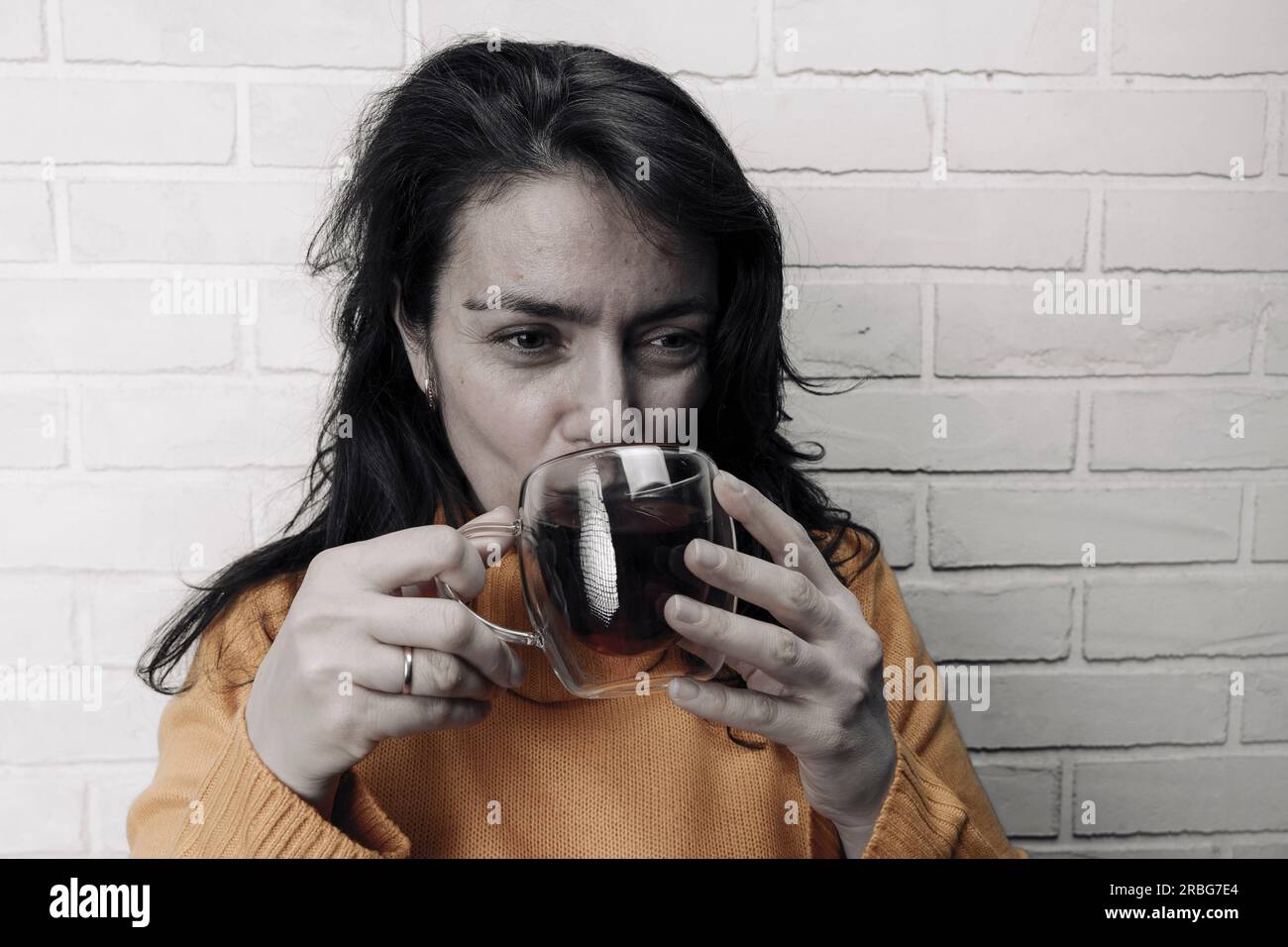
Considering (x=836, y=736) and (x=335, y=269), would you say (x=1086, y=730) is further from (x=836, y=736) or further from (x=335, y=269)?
(x=335, y=269)

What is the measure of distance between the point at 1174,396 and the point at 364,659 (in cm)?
97

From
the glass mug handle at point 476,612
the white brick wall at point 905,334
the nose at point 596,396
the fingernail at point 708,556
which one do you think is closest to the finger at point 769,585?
the fingernail at point 708,556

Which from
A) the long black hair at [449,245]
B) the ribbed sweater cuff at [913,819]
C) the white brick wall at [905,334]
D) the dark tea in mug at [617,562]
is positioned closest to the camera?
the dark tea in mug at [617,562]

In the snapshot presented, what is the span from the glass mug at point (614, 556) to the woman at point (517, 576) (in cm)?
2

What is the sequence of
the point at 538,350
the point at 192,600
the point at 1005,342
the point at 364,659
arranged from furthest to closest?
the point at 1005,342, the point at 192,600, the point at 538,350, the point at 364,659

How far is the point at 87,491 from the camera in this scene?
108cm

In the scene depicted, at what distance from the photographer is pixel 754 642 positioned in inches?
24.6

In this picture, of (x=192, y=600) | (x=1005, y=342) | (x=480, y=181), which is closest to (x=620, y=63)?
(x=480, y=181)

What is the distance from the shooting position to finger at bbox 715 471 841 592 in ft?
2.07

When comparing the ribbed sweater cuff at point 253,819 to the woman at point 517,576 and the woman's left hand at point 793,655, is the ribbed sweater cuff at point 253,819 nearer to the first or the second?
the woman at point 517,576

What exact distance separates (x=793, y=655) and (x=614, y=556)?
0.14 meters

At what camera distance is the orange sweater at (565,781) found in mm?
825

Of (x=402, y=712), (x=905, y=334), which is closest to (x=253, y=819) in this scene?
(x=402, y=712)

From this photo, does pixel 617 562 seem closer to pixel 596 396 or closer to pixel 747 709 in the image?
pixel 747 709
